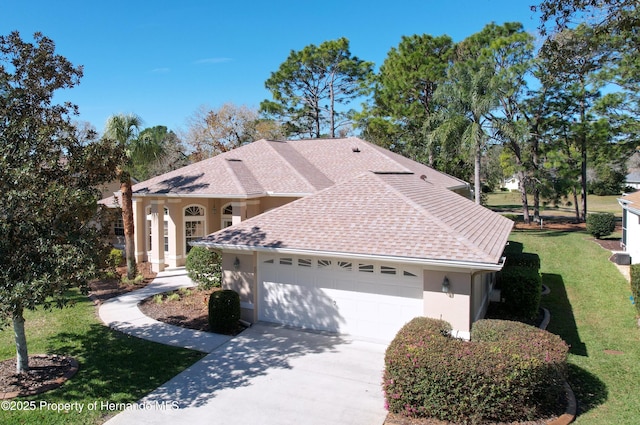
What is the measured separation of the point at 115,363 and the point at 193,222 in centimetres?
1112

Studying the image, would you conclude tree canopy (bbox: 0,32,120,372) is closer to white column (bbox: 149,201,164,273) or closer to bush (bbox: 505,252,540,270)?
white column (bbox: 149,201,164,273)

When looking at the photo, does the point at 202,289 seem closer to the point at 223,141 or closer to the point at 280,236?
the point at 280,236

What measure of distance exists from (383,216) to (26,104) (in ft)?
30.0

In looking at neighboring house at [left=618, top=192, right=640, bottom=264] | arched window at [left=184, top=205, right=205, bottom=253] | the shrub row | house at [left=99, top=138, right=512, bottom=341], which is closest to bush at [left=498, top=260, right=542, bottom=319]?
house at [left=99, top=138, right=512, bottom=341]

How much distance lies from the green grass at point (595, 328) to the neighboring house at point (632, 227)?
101 centimetres

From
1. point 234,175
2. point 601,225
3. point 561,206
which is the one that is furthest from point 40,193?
point 561,206

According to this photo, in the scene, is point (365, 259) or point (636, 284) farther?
point (636, 284)

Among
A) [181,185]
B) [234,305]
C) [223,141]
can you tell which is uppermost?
[223,141]

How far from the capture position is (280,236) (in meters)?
11.7

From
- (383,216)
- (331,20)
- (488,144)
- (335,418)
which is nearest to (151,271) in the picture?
(383,216)

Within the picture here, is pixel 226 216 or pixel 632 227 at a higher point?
pixel 226 216

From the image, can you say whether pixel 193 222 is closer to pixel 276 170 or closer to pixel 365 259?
pixel 276 170

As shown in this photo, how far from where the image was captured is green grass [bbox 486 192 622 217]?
4394 cm

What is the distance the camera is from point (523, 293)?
12219 millimetres
